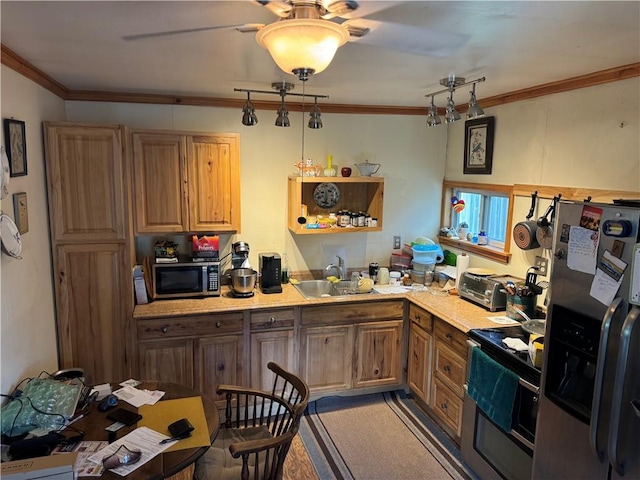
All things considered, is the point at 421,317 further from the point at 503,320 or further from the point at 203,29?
the point at 203,29

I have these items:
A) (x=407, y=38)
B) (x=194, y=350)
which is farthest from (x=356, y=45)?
(x=194, y=350)

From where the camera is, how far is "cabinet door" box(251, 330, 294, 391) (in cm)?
337

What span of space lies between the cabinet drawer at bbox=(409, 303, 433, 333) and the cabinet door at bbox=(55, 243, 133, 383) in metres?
2.08

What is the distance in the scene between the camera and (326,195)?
400cm

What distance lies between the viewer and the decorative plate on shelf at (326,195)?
13.0ft

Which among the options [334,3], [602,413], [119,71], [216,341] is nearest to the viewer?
[334,3]

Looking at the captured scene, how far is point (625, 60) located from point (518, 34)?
865 millimetres

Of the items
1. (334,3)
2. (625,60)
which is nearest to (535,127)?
(625,60)

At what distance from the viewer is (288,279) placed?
3945 mm

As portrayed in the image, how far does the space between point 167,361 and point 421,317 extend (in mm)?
1871

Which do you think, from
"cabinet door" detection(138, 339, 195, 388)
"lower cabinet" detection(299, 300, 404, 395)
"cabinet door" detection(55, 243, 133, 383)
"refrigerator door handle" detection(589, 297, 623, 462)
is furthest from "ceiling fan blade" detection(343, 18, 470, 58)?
"cabinet door" detection(138, 339, 195, 388)

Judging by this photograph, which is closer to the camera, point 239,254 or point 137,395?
point 137,395

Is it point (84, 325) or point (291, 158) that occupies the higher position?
point (291, 158)

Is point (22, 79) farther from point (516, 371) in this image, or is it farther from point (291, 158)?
point (516, 371)
